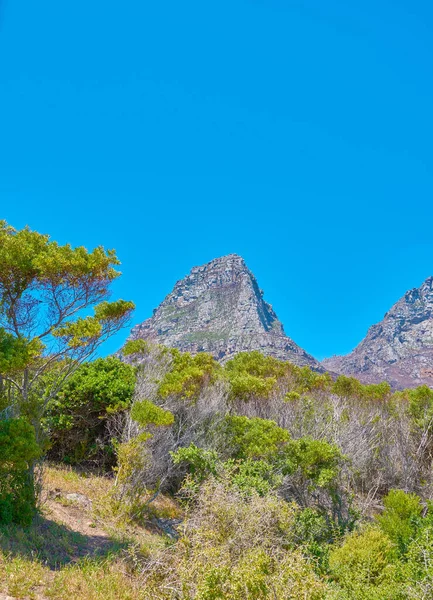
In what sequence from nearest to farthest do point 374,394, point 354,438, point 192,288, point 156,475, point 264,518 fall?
point 264,518 < point 156,475 < point 354,438 < point 374,394 < point 192,288

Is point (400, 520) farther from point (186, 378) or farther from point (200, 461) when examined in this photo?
point (186, 378)

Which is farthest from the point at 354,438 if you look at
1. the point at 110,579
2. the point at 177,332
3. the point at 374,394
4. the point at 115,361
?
the point at 177,332

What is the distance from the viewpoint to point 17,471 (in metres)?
7.85

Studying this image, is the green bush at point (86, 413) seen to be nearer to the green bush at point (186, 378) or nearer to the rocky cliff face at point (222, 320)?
the green bush at point (186, 378)

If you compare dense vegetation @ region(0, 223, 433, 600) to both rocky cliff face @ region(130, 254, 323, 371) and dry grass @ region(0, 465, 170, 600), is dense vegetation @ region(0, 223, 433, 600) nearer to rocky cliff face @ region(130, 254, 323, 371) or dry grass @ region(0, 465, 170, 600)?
dry grass @ region(0, 465, 170, 600)

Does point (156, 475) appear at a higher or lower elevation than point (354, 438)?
lower

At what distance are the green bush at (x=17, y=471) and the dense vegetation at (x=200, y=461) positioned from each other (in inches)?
0.9

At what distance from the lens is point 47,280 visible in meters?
8.14

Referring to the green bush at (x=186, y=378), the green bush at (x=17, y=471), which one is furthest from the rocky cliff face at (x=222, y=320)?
the green bush at (x=17, y=471)

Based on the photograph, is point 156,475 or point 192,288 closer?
A: point 156,475

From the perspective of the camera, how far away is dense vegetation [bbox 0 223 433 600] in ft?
20.5

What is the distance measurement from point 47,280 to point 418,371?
196784 mm

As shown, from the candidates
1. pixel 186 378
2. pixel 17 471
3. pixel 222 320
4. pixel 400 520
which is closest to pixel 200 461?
pixel 186 378

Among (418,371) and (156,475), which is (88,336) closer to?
(156,475)
